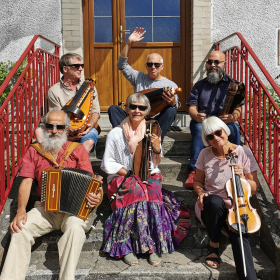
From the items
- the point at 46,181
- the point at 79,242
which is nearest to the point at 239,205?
the point at 79,242

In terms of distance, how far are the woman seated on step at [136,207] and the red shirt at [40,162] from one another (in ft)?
0.77

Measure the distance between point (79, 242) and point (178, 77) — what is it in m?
3.73

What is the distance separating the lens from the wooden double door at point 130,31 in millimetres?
5953

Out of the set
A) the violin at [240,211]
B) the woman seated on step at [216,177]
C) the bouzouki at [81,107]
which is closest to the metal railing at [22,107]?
the bouzouki at [81,107]

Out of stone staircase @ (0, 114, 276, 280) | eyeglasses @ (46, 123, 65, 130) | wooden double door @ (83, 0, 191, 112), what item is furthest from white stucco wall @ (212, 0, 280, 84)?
eyeglasses @ (46, 123, 65, 130)

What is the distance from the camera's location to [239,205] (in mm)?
2957

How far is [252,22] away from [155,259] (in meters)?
4.16

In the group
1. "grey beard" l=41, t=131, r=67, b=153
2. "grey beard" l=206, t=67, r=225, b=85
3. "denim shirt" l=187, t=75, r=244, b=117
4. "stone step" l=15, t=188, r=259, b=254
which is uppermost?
"grey beard" l=206, t=67, r=225, b=85

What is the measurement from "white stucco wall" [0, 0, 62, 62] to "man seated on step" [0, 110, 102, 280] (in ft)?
8.74

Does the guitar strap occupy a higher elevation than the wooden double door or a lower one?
lower

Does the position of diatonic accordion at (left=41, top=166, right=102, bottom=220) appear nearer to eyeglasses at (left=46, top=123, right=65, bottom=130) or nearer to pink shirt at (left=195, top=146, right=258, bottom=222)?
eyeglasses at (left=46, top=123, right=65, bottom=130)

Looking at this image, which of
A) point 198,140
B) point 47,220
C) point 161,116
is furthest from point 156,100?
point 47,220

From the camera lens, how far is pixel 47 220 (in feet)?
10.8

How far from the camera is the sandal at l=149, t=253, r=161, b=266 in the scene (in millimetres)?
3141
